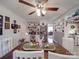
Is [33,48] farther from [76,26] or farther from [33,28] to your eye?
[33,28]

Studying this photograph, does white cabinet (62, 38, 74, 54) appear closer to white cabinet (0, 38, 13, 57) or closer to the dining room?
the dining room

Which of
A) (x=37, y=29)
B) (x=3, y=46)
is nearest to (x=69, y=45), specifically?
(x=3, y=46)

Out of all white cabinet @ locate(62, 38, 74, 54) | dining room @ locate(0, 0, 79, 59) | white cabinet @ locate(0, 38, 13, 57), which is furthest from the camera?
white cabinet @ locate(0, 38, 13, 57)

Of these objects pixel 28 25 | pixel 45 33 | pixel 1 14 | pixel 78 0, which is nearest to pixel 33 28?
pixel 28 25

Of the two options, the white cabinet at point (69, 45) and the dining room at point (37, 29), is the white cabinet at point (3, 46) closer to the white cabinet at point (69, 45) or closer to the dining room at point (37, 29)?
the dining room at point (37, 29)

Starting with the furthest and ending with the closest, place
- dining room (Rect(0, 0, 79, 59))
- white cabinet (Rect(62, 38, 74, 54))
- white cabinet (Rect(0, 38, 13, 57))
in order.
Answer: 1. white cabinet (Rect(0, 38, 13, 57))
2. white cabinet (Rect(62, 38, 74, 54))
3. dining room (Rect(0, 0, 79, 59))

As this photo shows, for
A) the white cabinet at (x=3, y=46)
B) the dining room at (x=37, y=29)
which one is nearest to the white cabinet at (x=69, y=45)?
the dining room at (x=37, y=29)

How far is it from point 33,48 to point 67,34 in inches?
227

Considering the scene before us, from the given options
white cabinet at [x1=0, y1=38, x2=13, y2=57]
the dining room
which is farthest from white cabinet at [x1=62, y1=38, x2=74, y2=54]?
white cabinet at [x1=0, y1=38, x2=13, y2=57]

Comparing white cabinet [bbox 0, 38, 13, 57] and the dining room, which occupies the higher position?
the dining room

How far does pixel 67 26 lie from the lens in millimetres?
8797

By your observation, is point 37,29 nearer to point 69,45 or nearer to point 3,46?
point 3,46

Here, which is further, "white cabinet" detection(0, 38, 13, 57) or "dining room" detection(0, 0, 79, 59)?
"white cabinet" detection(0, 38, 13, 57)

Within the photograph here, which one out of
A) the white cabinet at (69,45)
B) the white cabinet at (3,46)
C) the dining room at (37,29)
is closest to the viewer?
the dining room at (37,29)
